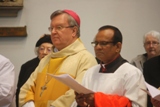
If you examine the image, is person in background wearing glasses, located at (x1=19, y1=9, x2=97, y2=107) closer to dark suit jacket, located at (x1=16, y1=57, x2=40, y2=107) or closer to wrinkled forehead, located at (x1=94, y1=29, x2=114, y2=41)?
wrinkled forehead, located at (x1=94, y1=29, x2=114, y2=41)

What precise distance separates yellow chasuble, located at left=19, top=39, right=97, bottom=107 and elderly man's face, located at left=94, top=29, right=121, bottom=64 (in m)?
0.35

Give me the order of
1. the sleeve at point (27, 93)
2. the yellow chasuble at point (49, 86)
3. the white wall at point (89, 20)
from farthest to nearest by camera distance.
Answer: the white wall at point (89, 20) < the sleeve at point (27, 93) < the yellow chasuble at point (49, 86)

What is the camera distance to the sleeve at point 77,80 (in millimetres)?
2826

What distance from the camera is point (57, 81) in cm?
300

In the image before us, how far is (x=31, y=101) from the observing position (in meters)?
3.06

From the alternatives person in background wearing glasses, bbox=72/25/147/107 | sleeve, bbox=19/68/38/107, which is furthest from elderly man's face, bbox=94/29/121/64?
sleeve, bbox=19/68/38/107

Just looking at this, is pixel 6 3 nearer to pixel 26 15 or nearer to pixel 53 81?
pixel 26 15

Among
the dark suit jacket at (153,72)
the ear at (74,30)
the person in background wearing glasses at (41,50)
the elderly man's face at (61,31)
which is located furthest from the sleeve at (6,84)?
the dark suit jacket at (153,72)

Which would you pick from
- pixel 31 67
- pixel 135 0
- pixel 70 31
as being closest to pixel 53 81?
pixel 70 31

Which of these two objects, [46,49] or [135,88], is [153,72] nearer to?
[135,88]

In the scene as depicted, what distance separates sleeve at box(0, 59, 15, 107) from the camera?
135 inches

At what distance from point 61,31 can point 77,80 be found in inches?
16.6

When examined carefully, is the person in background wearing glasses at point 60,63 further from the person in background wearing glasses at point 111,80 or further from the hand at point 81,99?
the hand at point 81,99

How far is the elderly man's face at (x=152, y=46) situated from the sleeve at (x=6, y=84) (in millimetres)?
1505
